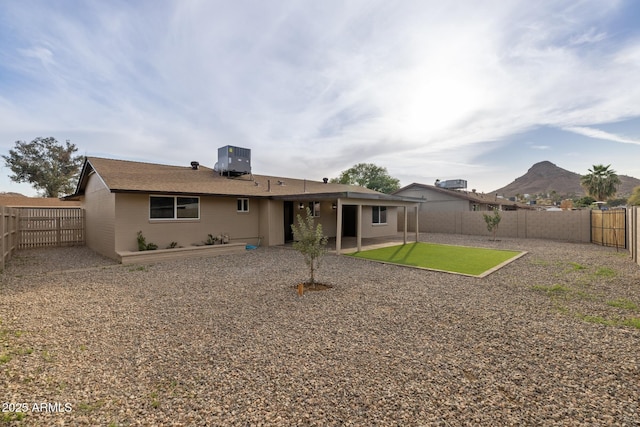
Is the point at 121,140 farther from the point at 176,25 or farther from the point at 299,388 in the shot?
the point at 299,388

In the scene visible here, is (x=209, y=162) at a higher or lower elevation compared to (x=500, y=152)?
lower

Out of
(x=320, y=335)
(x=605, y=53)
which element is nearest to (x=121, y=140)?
(x=320, y=335)

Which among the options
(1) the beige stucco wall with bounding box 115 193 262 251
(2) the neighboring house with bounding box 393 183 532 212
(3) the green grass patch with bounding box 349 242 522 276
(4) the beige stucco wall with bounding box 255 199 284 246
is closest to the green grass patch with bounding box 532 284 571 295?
(3) the green grass patch with bounding box 349 242 522 276

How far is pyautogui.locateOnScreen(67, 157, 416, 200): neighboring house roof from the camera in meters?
10.6

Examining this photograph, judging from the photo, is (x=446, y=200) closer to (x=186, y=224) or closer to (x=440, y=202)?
(x=440, y=202)

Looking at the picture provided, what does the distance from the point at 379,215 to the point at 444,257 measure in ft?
27.1

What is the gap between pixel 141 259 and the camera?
9789 millimetres

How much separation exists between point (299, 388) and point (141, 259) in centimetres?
908

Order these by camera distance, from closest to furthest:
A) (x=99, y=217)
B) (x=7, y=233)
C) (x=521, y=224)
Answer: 1. (x=7, y=233)
2. (x=99, y=217)
3. (x=521, y=224)

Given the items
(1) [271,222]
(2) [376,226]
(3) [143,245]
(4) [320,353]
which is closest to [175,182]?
(3) [143,245]

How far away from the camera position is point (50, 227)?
1363cm

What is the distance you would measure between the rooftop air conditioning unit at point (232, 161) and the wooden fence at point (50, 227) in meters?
7.30

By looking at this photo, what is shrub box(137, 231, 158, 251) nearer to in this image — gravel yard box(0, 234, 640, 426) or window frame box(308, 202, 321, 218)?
gravel yard box(0, 234, 640, 426)

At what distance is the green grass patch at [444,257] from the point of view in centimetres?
902
